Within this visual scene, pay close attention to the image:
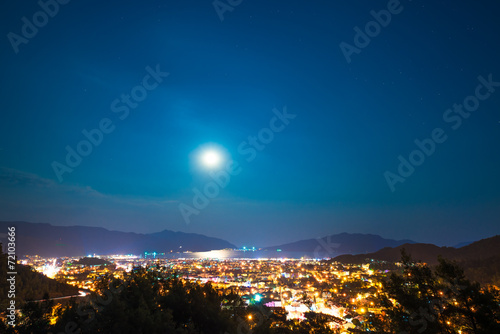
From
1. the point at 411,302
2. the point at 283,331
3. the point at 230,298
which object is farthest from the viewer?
the point at 283,331

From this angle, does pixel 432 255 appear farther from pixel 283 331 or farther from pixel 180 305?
pixel 180 305

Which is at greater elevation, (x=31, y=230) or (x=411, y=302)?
(x=31, y=230)

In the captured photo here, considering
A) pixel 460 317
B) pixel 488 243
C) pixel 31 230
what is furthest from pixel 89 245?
pixel 460 317

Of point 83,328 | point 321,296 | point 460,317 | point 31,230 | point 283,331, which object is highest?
point 31,230

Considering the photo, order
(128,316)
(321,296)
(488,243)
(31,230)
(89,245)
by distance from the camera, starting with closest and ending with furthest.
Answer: (128,316)
(321,296)
(488,243)
(31,230)
(89,245)

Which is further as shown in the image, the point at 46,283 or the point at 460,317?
the point at 46,283

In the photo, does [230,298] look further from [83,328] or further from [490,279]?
[490,279]

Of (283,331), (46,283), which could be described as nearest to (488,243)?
(283,331)
